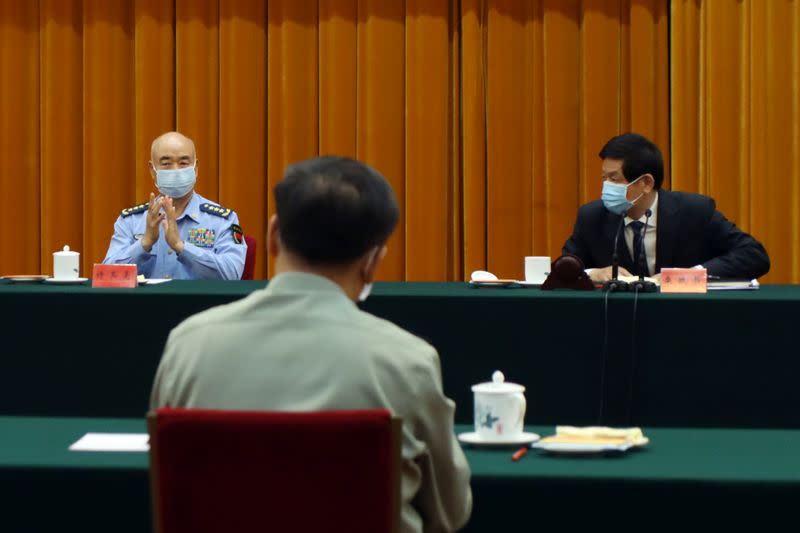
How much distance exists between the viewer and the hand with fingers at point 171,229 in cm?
399

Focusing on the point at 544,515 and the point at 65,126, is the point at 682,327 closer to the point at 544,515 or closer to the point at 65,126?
the point at 544,515

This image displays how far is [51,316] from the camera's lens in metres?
3.03

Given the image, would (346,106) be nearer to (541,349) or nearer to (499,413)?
(541,349)

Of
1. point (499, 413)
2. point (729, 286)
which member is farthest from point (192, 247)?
point (499, 413)

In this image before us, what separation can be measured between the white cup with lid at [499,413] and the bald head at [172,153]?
2658 mm

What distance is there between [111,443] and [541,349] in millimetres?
1384

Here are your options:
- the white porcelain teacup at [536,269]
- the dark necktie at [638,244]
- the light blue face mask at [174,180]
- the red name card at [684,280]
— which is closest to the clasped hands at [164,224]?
the light blue face mask at [174,180]

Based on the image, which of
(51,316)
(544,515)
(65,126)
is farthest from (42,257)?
(544,515)

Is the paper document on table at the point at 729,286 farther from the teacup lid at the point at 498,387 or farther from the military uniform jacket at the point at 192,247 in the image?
the military uniform jacket at the point at 192,247

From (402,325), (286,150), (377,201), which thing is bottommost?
(402,325)

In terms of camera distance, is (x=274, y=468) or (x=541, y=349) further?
(x=541, y=349)

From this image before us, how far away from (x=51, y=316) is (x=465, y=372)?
1072mm

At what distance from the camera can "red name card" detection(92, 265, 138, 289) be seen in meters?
3.28

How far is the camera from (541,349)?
2.92 meters
